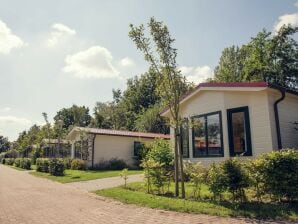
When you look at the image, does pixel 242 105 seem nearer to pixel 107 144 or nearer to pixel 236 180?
pixel 236 180

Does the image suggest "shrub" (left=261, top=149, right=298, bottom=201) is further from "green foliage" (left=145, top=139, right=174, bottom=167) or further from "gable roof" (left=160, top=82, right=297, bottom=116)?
"green foliage" (left=145, top=139, right=174, bottom=167)

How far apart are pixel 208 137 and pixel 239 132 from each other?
1.82m

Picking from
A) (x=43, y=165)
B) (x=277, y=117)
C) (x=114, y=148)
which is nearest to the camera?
(x=277, y=117)

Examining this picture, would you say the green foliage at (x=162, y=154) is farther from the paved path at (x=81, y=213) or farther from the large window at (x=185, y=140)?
the paved path at (x=81, y=213)

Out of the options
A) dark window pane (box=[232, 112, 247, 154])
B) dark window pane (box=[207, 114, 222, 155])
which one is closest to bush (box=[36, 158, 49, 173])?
dark window pane (box=[207, 114, 222, 155])

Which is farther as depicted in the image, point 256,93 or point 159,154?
point 159,154

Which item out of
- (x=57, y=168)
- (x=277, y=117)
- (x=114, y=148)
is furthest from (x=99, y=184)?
(x=114, y=148)

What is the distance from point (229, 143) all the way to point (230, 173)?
4.91m

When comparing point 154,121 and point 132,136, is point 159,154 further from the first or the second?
point 154,121

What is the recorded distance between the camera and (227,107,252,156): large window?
41.9ft

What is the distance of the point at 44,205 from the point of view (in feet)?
32.4

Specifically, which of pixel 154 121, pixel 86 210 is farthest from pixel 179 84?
pixel 154 121

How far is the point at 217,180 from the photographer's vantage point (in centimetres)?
882

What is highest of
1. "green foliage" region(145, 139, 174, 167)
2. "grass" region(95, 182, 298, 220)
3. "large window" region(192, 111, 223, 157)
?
"large window" region(192, 111, 223, 157)
